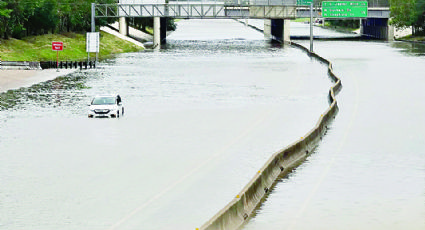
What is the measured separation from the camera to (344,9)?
199 m

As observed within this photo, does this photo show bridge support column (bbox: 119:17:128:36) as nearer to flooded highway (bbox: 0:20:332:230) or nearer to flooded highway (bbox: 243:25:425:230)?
flooded highway (bbox: 0:20:332:230)

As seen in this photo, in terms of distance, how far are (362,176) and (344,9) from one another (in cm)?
15830

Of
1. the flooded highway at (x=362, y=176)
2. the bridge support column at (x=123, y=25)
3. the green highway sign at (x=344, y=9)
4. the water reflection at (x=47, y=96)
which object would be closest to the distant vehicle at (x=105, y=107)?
the water reflection at (x=47, y=96)

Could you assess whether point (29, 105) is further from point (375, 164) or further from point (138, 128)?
point (375, 164)

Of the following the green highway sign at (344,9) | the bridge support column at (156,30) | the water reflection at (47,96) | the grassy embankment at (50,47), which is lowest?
the water reflection at (47,96)

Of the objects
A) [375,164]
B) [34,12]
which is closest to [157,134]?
[375,164]

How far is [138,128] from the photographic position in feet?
206

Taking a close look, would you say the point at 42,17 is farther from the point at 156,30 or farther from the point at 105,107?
the point at 105,107

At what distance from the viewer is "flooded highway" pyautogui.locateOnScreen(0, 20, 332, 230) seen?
35906 mm

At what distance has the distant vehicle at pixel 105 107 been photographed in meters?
67.7

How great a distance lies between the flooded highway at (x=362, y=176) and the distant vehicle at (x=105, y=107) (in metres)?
16.2

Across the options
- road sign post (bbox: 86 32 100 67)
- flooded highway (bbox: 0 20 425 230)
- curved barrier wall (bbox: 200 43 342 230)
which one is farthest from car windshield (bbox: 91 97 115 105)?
road sign post (bbox: 86 32 100 67)

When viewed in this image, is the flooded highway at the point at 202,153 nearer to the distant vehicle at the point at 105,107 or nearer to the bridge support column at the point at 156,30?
the distant vehicle at the point at 105,107

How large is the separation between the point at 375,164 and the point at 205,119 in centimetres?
2234
